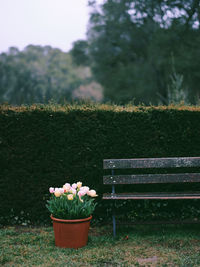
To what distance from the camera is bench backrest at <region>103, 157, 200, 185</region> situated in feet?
16.4

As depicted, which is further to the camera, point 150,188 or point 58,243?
point 150,188

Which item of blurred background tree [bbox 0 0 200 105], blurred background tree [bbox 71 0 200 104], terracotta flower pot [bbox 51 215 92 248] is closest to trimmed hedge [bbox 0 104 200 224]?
terracotta flower pot [bbox 51 215 92 248]

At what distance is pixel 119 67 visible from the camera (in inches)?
1021

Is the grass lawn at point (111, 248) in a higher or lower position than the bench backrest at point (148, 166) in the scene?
lower

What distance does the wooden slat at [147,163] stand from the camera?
498 centimetres

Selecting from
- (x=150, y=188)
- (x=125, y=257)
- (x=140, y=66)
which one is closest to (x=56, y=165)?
(x=150, y=188)

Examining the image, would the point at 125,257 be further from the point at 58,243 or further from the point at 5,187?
the point at 5,187

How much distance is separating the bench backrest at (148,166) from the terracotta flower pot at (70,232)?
3.15ft

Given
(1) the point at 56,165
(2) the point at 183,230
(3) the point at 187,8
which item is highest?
(3) the point at 187,8

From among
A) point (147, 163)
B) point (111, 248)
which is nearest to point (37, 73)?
point (147, 163)

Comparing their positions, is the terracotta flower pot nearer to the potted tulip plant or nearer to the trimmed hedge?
the potted tulip plant

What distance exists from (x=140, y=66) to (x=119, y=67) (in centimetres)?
197

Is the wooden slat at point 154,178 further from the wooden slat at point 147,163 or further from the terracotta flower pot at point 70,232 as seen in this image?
the terracotta flower pot at point 70,232

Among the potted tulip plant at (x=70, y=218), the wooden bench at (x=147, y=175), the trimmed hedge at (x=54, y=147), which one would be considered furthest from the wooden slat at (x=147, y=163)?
the potted tulip plant at (x=70, y=218)
